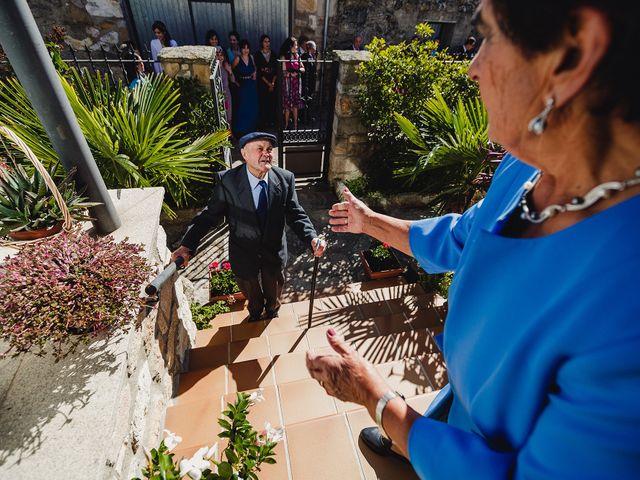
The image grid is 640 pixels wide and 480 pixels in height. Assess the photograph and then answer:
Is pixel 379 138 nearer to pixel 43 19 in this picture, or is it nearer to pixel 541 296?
pixel 541 296

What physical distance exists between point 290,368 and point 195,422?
82 centimetres

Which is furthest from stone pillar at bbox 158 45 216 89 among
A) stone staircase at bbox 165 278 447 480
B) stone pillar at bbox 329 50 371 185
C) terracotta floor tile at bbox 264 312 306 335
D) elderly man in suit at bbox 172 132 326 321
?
terracotta floor tile at bbox 264 312 306 335

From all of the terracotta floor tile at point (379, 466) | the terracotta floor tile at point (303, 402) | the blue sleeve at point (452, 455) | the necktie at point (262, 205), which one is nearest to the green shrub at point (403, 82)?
the necktie at point (262, 205)

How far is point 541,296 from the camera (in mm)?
757

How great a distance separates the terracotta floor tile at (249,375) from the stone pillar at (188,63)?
12.9 feet

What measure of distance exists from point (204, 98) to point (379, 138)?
2.72 meters

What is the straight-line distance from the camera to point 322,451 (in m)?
1.90

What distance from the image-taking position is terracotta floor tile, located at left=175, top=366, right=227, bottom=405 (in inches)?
91.7

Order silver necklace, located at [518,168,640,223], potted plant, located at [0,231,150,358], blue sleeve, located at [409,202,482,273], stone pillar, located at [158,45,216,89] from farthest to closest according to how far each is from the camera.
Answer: stone pillar, located at [158,45,216,89] → blue sleeve, located at [409,202,482,273] → potted plant, located at [0,231,150,358] → silver necklace, located at [518,168,640,223]

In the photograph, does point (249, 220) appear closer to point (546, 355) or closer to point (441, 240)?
point (441, 240)

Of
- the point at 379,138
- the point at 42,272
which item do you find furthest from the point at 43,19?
the point at 42,272

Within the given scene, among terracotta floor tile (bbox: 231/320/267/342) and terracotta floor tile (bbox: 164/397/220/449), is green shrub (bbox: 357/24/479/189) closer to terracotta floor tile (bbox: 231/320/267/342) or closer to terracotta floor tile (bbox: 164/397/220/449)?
terracotta floor tile (bbox: 231/320/267/342)

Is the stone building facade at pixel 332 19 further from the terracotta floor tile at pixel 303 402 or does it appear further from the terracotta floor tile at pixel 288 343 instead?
the terracotta floor tile at pixel 303 402

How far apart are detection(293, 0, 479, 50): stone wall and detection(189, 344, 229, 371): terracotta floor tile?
8.34 m
